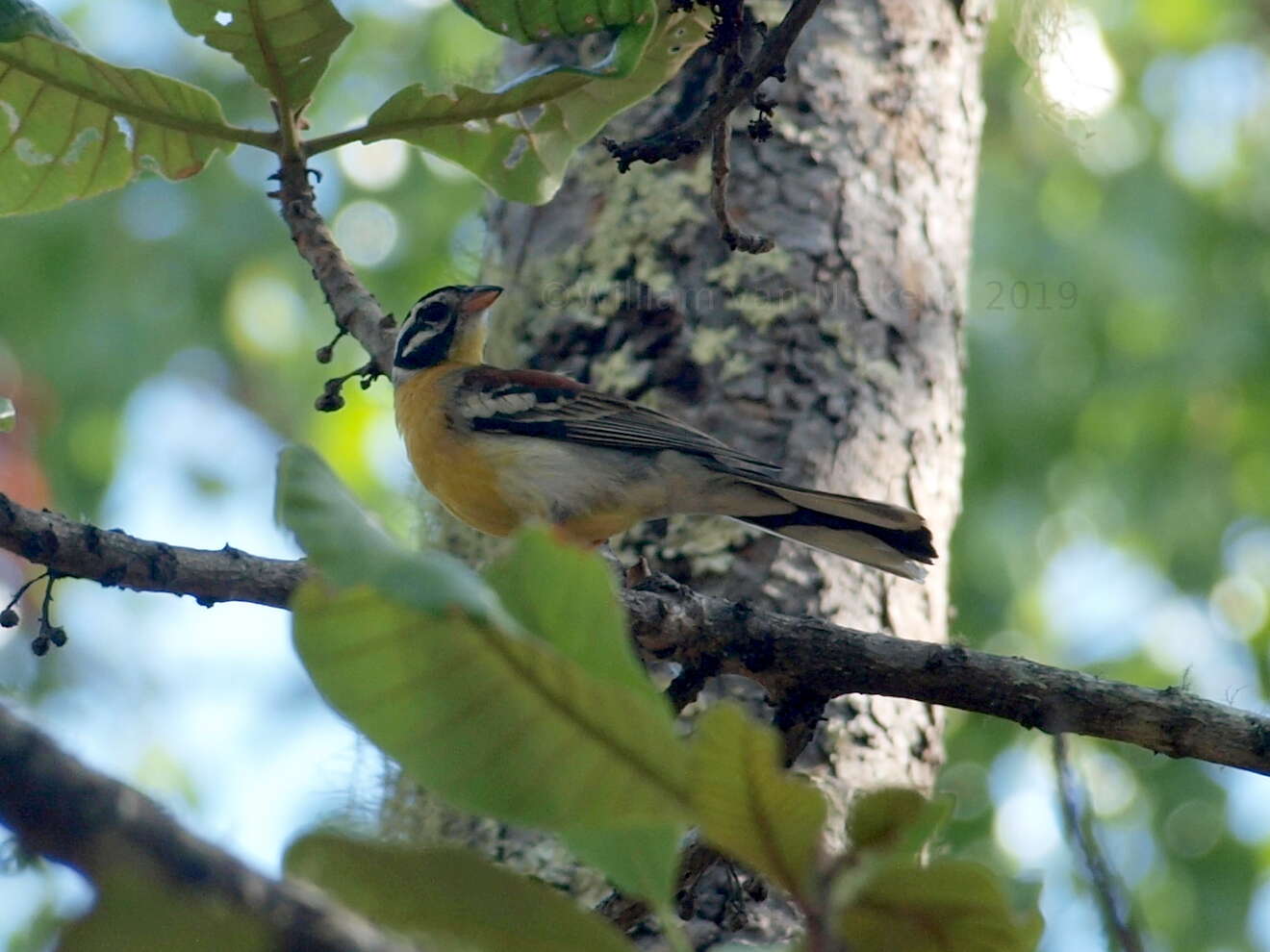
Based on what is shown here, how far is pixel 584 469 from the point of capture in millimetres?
4789

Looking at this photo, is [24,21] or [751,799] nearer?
[751,799]

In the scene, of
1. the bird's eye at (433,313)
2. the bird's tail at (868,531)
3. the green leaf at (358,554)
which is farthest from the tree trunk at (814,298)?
the green leaf at (358,554)

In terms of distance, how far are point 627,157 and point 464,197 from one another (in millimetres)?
7270

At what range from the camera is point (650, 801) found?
1.17 m

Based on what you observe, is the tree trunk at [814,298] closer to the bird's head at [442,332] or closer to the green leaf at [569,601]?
the bird's head at [442,332]

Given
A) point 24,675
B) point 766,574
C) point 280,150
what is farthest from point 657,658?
point 24,675

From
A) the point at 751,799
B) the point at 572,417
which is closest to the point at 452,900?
the point at 751,799

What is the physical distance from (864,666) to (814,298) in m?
1.98

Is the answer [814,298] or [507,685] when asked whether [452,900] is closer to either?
[507,685]

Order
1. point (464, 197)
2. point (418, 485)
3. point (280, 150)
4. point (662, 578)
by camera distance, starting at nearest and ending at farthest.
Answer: point (662, 578) → point (280, 150) → point (418, 485) → point (464, 197)

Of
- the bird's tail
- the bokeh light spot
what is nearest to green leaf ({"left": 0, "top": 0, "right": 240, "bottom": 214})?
the bird's tail

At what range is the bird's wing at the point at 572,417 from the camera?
13.3 feet

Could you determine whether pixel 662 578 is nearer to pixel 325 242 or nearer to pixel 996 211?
pixel 325 242

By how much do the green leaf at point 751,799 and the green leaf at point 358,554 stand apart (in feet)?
0.73
